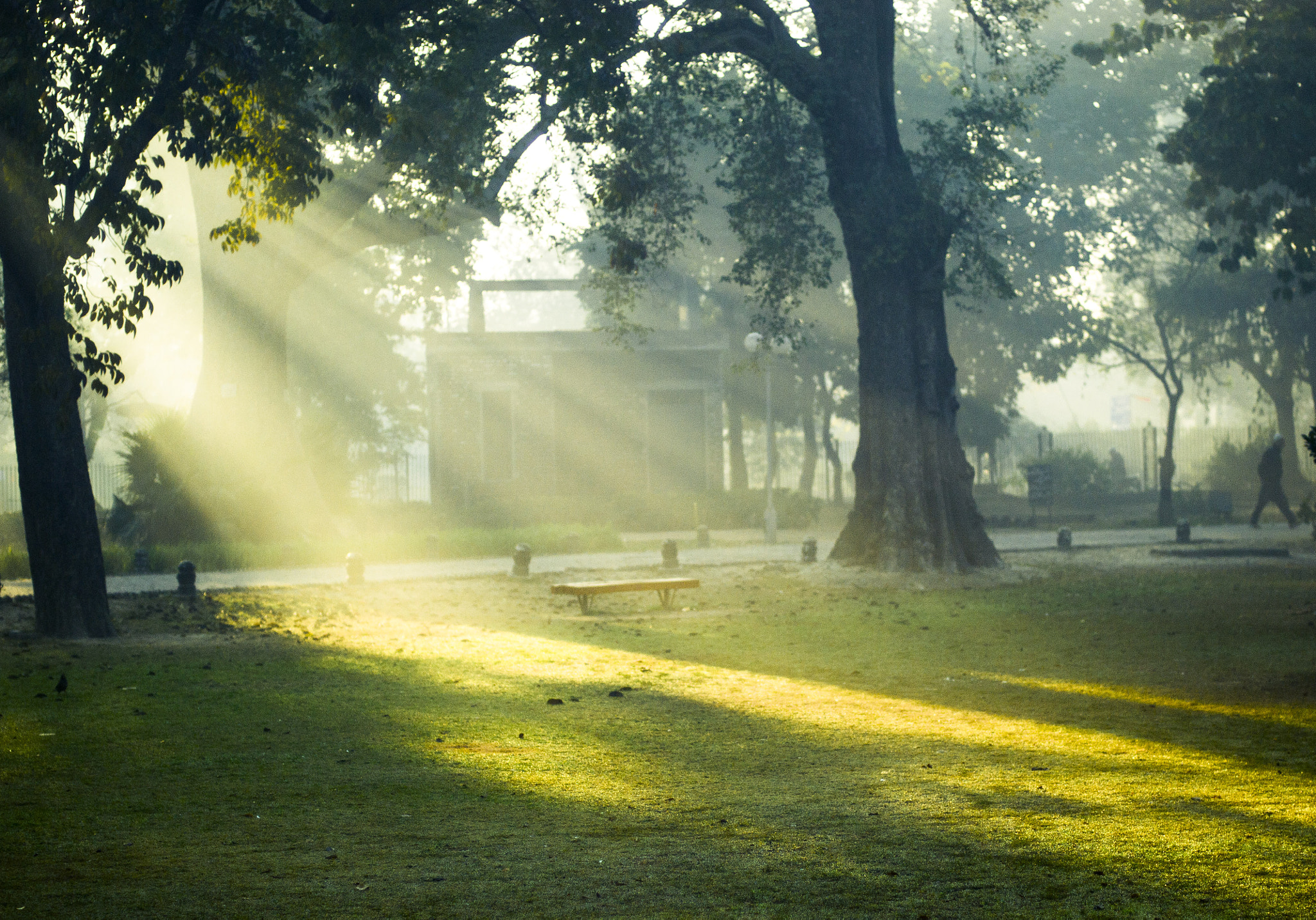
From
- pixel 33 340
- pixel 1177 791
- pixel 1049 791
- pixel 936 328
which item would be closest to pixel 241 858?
pixel 1049 791

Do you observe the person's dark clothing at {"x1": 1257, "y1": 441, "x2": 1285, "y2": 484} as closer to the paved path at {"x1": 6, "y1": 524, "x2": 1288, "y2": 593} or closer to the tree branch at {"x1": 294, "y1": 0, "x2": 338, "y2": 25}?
the paved path at {"x1": 6, "y1": 524, "x2": 1288, "y2": 593}

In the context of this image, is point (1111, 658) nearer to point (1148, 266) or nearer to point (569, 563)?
point (569, 563)

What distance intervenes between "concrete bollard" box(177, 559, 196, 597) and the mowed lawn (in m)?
2.78

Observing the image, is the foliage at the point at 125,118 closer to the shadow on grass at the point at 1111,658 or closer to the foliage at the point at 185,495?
the shadow on grass at the point at 1111,658

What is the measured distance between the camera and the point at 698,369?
112 feet

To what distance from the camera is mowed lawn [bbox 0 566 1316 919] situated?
4.46 metres

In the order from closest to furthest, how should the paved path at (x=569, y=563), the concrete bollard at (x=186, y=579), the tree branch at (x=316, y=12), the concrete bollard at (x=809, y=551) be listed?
1. the tree branch at (x=316, y=12)
2. the concrete bollard at (x=186, y=579)
3. the paved path at (x=569, y=563)
4. the concrete bollard at (x=809, y=551)

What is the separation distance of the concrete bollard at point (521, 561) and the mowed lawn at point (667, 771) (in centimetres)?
549

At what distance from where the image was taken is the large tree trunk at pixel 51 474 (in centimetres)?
1148

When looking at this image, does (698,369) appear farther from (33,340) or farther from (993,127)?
(33,340)

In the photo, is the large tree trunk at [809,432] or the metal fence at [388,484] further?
the large tree trunk at [809,432]

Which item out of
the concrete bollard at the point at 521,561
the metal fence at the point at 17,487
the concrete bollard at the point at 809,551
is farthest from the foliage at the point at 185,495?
the metal fence at the point at 17,487

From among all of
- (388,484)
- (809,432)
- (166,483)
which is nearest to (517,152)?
(166,483)

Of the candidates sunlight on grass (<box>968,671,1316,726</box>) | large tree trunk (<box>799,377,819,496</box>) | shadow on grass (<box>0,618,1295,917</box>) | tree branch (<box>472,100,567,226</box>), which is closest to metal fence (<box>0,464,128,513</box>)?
large tree trunk (<box>799,377,819,496</box>)
